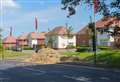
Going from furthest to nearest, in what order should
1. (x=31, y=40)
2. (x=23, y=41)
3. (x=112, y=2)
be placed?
1. (x=23, y=41)
2. (x=31, y=40)
3. (x=112, y=2)

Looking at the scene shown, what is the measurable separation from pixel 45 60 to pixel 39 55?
1.84 m

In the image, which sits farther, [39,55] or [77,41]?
[77,41]

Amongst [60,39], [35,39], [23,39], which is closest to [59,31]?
[60,39]

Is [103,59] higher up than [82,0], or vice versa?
[82,0]

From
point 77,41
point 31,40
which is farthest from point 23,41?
point 77,41

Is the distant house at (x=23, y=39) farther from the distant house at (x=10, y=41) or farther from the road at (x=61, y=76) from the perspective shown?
the road at (x=61, y=76)

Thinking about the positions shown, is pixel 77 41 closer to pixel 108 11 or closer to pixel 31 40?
pixel 31 40

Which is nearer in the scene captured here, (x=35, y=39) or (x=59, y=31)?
(x=59, y=31)

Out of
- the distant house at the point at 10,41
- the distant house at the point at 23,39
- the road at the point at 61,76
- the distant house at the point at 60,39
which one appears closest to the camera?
the road at the point at 61,76

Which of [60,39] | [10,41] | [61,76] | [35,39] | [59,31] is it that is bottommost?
[61,76]

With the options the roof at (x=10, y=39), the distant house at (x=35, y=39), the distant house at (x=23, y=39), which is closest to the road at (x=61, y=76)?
the distant house at (x=35, y=39)

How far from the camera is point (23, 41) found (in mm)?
160375

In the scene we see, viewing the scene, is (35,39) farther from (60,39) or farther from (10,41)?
(60,39)

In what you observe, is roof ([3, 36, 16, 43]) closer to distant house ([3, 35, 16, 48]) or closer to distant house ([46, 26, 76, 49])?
distant house ([3, 35, 16, 48])
